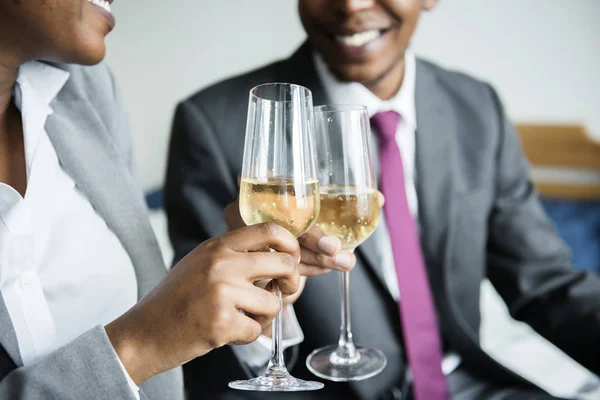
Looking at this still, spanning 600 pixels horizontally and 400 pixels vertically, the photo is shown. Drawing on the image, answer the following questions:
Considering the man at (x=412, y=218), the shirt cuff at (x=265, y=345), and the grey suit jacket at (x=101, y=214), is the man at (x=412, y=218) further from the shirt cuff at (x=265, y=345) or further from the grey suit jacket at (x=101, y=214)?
the grey suit jacket at (x=101, y=214)

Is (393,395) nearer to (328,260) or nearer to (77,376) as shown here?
(328,260)

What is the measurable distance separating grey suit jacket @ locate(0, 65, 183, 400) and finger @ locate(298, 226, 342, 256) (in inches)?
11.4

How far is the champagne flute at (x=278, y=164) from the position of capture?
2.50 ft

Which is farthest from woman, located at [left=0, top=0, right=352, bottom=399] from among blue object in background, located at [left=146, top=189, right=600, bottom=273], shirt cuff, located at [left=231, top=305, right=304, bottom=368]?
blue object in background, located at [left=146, top=189, right=600, bottom=273]

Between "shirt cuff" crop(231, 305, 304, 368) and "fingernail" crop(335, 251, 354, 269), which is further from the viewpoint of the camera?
"shirt cuff" crop(231, 305, 304, 368)

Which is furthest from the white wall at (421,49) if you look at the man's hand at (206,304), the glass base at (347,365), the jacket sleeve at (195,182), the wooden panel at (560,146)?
the man's hand at (206,304)

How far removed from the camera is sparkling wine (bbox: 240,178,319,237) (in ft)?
2.51

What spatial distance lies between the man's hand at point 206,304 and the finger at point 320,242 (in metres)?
0.15

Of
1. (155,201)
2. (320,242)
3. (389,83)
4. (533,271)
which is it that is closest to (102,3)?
(320,242)

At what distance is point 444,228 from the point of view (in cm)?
143

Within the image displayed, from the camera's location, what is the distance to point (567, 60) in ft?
9.26

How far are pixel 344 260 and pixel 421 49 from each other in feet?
7.22

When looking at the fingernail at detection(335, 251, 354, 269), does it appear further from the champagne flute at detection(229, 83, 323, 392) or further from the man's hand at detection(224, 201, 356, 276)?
the champagne flute at detection(229, 83, 323, 392)

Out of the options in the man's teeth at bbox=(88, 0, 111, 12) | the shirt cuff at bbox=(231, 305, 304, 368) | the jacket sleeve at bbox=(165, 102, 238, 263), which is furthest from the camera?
the jacket sleeve at bbox=(165, 102, 238, 263)
